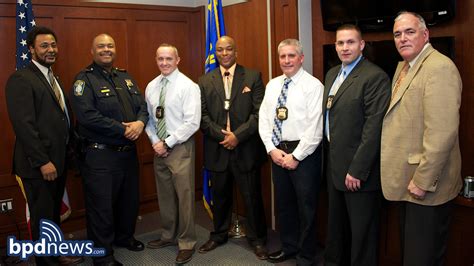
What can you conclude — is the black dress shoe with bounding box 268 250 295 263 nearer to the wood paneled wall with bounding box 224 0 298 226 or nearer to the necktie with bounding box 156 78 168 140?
the wood paneled wall with bounding box 224 0 298 226

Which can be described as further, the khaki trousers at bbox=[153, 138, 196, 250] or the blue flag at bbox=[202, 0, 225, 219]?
the blue flag at bbox=[202, 0, 225, 219]

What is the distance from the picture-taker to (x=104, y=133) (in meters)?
3.06

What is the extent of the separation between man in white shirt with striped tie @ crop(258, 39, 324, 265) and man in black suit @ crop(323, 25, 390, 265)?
153 mm

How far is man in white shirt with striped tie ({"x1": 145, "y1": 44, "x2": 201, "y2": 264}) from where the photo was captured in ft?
10.7

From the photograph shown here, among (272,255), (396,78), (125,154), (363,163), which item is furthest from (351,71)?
(125,154)

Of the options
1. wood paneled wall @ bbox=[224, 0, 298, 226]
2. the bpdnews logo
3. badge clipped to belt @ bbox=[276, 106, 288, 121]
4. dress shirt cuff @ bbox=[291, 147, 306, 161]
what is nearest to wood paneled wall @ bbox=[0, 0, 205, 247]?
wood paneled wall @ bbox=[224, 0, 298, 226]

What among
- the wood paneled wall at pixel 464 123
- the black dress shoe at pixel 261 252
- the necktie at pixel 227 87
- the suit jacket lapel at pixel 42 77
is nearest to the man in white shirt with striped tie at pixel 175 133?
the necktie at pixel 227 87

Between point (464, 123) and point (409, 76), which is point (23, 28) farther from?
point (464, 123)

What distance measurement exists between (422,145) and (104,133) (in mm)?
2117

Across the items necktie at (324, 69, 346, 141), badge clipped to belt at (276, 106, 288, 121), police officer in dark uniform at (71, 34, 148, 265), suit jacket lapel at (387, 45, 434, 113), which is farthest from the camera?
police officer in dark uniform at (71, 34, 148, 265)

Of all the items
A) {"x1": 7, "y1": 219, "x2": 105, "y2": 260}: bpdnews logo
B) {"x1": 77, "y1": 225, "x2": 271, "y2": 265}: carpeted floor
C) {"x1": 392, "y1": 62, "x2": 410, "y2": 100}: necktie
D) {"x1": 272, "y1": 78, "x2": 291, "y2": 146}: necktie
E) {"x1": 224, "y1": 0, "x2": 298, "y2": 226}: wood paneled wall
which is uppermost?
{"x1": 224, "y1": 0, "x2": 298, "y2": 226}: wood paneled wall

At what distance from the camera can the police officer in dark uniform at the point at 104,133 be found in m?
3.05

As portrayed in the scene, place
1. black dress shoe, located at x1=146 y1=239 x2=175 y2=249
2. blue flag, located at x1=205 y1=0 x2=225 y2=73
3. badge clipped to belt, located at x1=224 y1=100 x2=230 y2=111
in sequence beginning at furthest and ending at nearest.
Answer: blue flag, located at x1=205 y1=0 x2=225 y2=73 < black dress shoe, located at x1=146 y1=239 x2=175 y2=249 < badge clipped to belt, located at x1=224 y1=100 x2=230 y2=111

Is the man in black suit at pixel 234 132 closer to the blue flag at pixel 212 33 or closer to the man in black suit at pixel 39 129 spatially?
the blue flag at pixel 212 33
